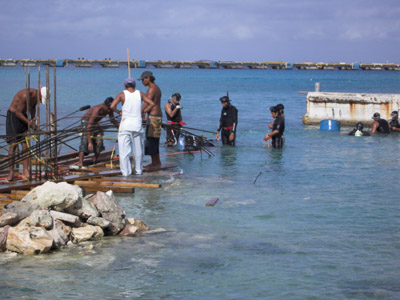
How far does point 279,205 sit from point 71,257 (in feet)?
14.3

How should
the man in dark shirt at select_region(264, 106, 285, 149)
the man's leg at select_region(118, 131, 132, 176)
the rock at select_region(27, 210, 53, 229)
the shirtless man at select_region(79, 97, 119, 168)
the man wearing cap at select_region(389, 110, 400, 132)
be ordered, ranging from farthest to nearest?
the man wearing cap at select_region(389, 110, 400, 132) < the man in dark shirt at select_region(264, 106, 285, 149) < the shirtless man at select_region(79, 97, 119, 168) < the man's leg at select_region(118, 131, 132, 176) < the rock at select_region(27, 210, 53, 229)

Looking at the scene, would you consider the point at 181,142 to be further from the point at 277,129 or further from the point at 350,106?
the point at 350,106

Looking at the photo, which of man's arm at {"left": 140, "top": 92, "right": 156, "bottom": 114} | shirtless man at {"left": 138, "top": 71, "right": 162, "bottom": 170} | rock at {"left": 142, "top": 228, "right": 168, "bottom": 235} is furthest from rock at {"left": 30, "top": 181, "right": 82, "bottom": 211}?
shirtless man at {"left": 138, "top": 71, "right": 162, "bottom": 170}

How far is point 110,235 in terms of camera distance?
8.55 m

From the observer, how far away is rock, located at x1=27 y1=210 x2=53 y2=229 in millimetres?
7750

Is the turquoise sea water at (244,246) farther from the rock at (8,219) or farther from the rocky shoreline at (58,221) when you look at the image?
the rock at (8,219)

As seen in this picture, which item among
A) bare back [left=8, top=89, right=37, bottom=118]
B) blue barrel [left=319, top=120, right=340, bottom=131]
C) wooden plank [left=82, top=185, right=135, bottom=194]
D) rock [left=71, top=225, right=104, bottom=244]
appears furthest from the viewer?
blue barrel [left=319, top=120, right=340, bottom=131]

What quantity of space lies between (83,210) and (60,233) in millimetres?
647

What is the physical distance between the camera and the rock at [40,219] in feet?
25.4

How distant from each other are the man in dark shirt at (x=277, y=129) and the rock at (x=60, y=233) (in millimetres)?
9746

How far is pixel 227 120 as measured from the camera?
1733 cm

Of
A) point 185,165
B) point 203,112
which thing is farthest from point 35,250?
point 203,112

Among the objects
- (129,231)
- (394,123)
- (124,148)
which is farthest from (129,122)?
(394,123)

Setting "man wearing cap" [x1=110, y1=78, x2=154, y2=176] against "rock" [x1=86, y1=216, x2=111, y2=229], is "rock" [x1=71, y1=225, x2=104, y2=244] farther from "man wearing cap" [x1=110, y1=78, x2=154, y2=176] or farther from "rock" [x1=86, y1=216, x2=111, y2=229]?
"man wearing cap" [x1=110, y1=78, x2=154, y2=176]
